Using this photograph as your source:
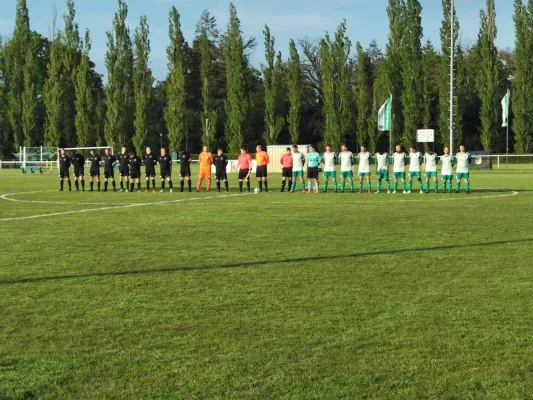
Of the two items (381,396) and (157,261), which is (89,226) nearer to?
(157,261)

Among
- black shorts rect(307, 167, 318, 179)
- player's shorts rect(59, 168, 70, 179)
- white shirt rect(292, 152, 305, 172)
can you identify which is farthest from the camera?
player's shorts rect(59, 168, 70, 179)

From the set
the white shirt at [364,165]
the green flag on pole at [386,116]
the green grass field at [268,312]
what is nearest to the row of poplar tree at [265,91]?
the green flag on pole at [386,116]

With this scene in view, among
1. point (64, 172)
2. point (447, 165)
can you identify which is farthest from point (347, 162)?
point (64, 172)

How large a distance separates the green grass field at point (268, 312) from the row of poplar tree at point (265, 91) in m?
55.8

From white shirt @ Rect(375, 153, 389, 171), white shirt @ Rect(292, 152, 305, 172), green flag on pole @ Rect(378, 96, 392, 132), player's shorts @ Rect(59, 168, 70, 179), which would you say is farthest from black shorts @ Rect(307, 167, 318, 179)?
green flag on pole @ Rect(378, 96, 392, 132)

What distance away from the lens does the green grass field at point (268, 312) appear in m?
4.98

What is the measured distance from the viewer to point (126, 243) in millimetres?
12320

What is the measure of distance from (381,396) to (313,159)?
75.9ft

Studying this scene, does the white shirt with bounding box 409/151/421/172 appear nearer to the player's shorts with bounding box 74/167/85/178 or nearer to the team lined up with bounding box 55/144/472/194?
the team lined up with bounding box 55/144/472/194

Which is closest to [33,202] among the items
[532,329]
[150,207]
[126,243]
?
[150,207]

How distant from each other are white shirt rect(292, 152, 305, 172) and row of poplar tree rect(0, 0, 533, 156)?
41.9m

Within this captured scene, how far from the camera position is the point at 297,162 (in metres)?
28.3

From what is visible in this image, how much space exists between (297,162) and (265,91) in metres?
48.0

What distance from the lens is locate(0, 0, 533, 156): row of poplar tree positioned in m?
67.8
